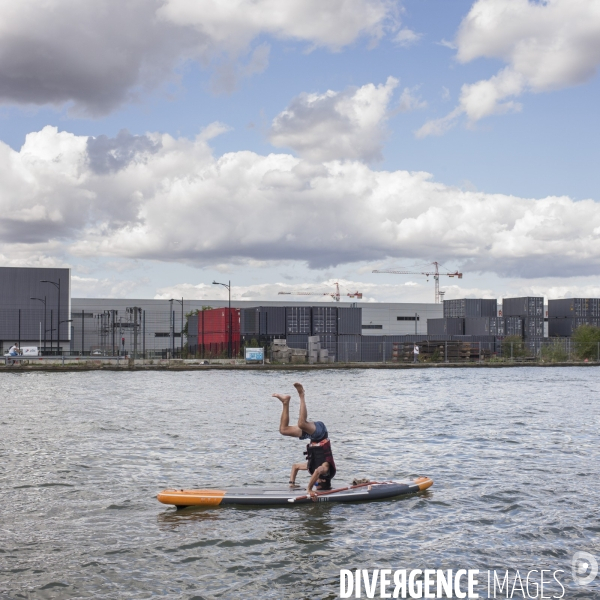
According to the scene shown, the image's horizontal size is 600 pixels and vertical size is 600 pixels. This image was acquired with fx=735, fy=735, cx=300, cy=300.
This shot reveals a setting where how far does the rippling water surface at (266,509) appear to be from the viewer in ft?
34.3

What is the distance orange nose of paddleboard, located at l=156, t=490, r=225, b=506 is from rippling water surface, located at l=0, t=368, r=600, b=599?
0.23 m

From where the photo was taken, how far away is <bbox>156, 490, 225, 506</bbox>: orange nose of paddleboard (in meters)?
13.5

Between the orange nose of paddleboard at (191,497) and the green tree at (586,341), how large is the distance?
7471 centimetres

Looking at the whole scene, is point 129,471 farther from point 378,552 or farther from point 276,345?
point 276,345

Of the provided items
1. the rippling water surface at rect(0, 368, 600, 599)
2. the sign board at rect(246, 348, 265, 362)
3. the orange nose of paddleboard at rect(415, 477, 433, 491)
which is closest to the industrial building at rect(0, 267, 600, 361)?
the sign board at rect(246, 348, 265, 362)

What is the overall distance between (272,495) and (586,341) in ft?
246

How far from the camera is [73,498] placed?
14.6m

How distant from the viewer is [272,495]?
45.8 ft

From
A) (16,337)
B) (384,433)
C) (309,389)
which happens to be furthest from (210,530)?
(16,337)

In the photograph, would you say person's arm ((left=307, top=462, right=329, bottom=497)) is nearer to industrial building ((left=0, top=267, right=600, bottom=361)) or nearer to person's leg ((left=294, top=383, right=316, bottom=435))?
person's leg ((left=294, top=383, right=316, bottom=435))

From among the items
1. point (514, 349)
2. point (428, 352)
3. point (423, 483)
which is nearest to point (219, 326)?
point (428, 352)

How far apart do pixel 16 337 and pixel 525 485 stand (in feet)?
327

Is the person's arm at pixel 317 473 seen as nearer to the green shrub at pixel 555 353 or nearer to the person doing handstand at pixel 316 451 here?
the person doing handstand at pixel 316 451

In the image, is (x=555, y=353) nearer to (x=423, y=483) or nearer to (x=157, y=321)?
(x=157, y=321)
